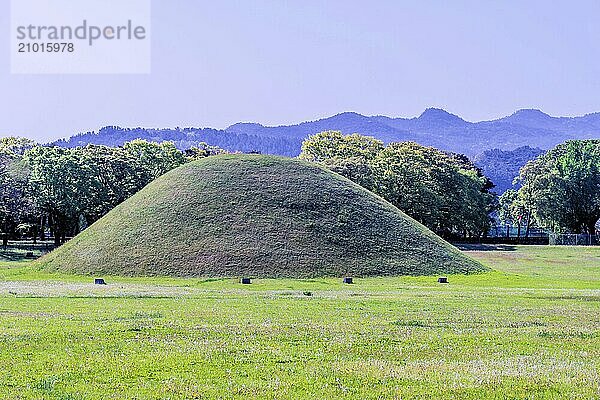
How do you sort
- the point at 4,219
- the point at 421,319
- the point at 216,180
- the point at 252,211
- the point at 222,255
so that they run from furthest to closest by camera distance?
1. the point at 4,219
2. the point at 216,180
3. the point at 252,211
4. the point at 222,255
5. the point at 421,319

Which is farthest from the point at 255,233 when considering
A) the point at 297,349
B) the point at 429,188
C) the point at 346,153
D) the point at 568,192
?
the point at 568,192

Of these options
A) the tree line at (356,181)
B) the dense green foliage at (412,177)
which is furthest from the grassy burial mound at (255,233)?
the dense green foliage at (412,177)

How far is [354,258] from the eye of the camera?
6253 centimetres

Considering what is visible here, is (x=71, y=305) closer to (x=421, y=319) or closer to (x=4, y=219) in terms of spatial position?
(x=421, y=319)

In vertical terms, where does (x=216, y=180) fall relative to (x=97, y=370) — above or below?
above

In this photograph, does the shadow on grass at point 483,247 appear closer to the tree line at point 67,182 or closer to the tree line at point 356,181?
the tree line at point 356,181

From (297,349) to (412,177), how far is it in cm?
9105

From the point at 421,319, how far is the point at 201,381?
12.0 m

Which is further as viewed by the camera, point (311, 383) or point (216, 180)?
point (216, 180)

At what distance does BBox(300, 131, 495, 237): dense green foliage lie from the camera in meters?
105

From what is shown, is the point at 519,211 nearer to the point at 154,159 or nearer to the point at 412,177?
the point at 412,177

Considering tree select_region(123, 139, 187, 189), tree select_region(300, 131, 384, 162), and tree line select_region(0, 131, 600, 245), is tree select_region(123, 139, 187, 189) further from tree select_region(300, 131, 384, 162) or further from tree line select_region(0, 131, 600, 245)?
tree select_region(300, 131, 384, 162)

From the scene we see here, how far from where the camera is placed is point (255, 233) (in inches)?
2557

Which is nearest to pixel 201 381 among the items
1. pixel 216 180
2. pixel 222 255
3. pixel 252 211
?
pixel 222 255
